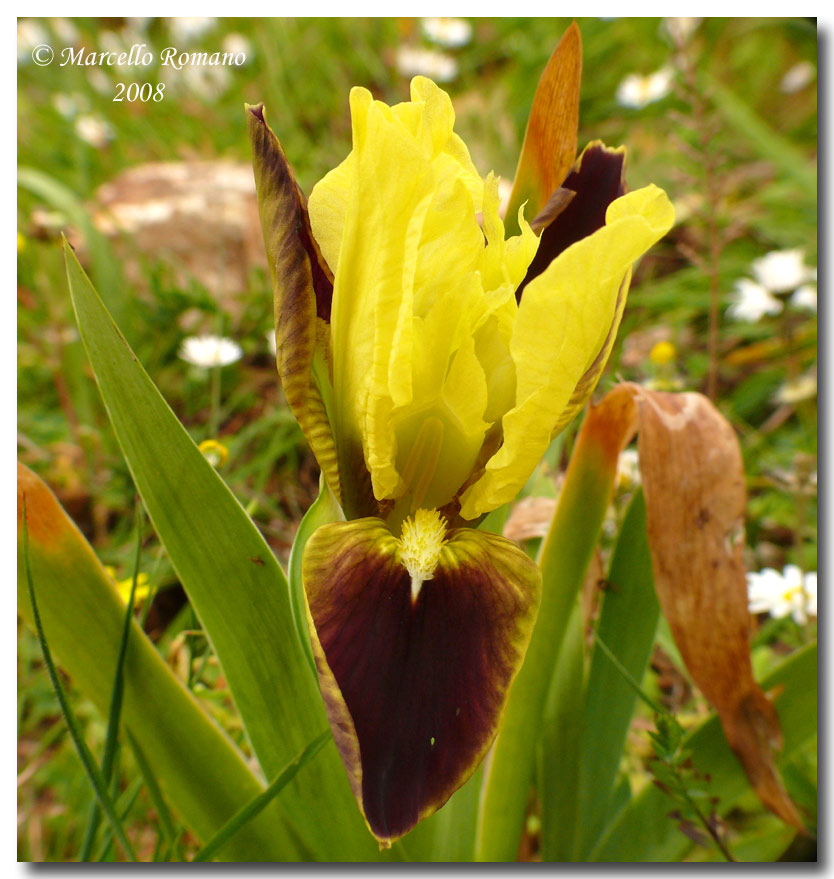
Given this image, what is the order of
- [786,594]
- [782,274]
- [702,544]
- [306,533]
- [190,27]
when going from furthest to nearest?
1. [782,274]
2. [190,27]
3. [786,594]
4. [702,544]
5. [306,533]

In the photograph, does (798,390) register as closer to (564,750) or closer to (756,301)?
(756,301)

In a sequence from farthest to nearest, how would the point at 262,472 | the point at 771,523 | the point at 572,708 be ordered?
the point at 262,472
the point at 771,523
the point at 572,708

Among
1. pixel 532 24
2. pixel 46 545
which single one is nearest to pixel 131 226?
pixel 532 24

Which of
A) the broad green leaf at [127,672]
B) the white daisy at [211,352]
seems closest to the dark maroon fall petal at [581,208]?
the broad green leaf at [127,672]

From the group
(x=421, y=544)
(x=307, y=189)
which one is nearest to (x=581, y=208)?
(x=421, y=544)

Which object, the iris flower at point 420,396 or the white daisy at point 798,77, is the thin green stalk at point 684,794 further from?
the white daisy at point 798,77

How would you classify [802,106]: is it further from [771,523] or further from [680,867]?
[680,867]

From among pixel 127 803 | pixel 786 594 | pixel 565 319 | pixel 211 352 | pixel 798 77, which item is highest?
pixel 798 77
